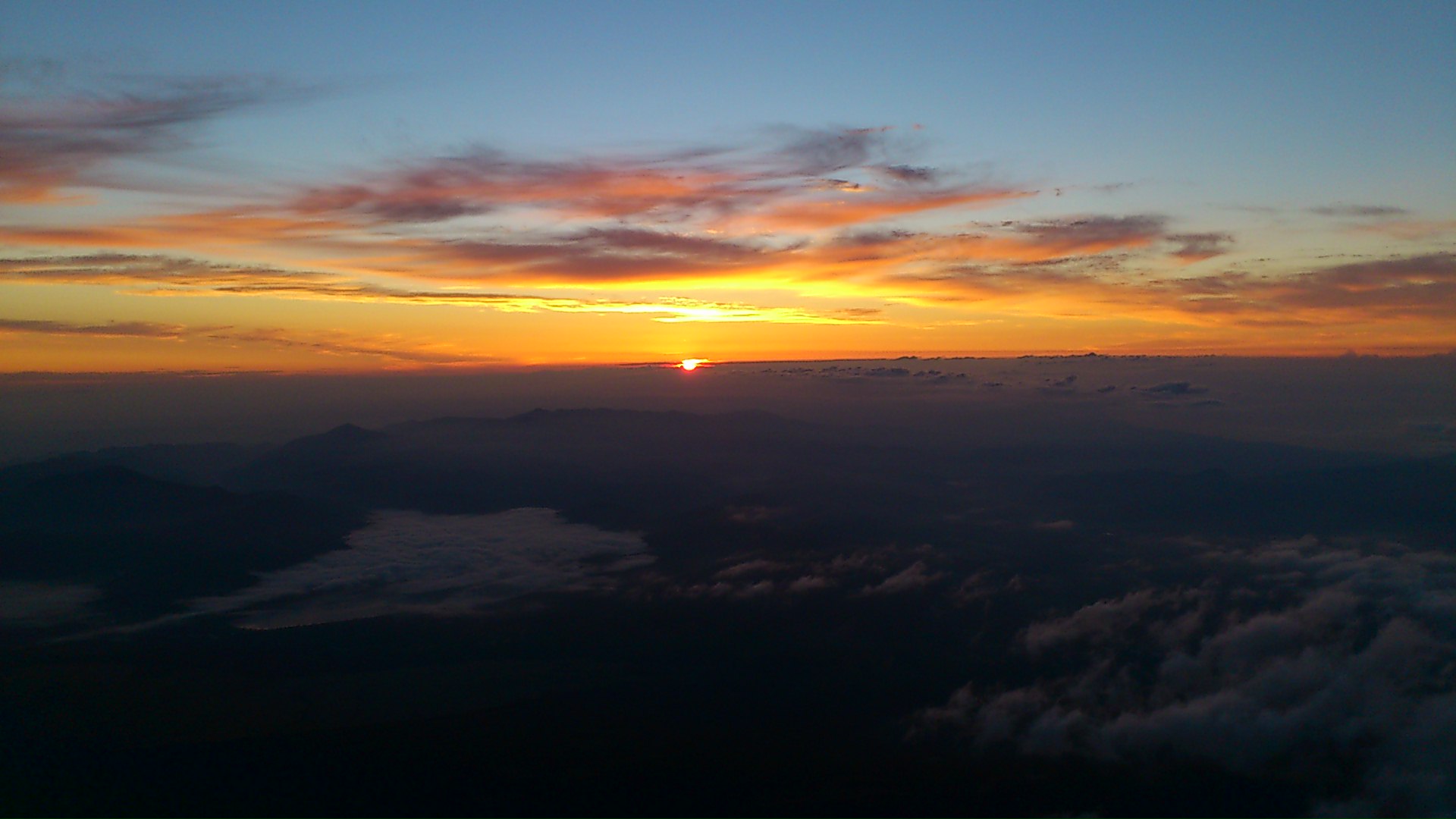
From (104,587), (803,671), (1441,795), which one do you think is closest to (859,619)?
(803,671)

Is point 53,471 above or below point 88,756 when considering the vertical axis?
above

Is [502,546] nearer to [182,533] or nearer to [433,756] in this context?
[182,533]

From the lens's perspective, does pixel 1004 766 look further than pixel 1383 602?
No

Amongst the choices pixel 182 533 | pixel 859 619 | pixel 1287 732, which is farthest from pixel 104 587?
pixel 1287 732

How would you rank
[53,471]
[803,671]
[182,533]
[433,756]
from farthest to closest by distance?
[53,471] → [182,533] → [803,671] → [433,756]

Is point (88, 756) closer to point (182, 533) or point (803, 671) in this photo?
point (803, 671)

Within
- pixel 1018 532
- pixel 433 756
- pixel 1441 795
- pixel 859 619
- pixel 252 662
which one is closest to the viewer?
pixel 1441 795
